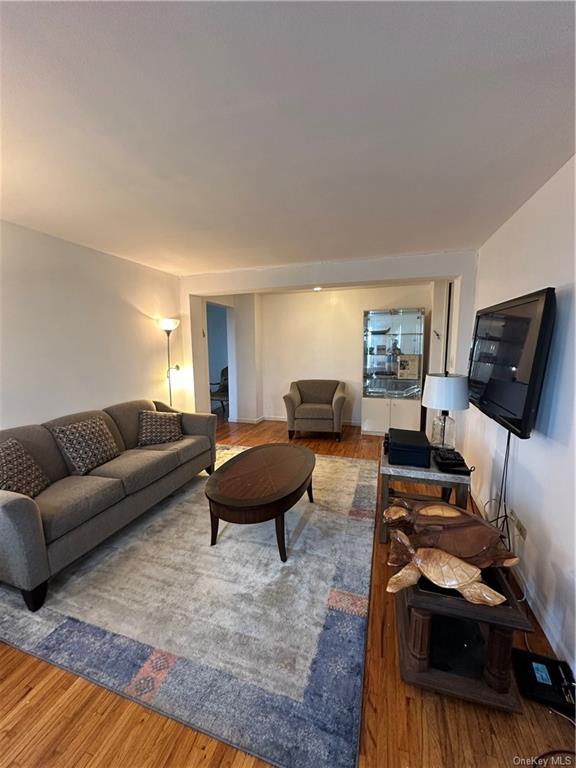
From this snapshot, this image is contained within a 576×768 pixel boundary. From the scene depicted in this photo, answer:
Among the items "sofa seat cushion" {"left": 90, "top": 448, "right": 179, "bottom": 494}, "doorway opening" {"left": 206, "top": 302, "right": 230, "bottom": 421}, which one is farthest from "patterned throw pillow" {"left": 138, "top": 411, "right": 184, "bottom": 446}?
"doorway opening" {"left": 206, "top": 302, "right": 230, "bottom": 421}

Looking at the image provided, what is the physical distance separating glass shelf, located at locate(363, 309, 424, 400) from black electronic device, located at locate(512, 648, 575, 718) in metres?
3.50

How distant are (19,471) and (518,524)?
10.5 feet

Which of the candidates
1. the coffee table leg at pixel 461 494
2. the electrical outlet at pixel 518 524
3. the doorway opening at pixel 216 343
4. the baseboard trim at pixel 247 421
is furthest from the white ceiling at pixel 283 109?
the doorway opening at pixel 216 343

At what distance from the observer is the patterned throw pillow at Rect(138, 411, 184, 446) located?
3.18m

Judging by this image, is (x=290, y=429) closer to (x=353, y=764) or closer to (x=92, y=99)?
(x=353, y=764)

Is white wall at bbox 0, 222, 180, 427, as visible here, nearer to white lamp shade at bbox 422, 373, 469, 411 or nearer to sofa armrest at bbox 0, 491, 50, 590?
sofa armrest at bbox 0, 491, 50, 590

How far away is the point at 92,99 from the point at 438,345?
4224mm

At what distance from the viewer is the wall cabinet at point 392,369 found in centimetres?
466

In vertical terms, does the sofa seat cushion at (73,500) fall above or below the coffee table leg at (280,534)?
above

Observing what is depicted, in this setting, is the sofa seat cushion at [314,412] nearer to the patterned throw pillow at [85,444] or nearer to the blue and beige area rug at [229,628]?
the blue and beige area rug at [229,628]

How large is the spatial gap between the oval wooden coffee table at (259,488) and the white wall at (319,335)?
9.58 ft

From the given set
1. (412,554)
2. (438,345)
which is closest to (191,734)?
(412,554)

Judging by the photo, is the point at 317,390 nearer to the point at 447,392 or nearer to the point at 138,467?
the point at 447,392

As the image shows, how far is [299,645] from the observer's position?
152 cm
